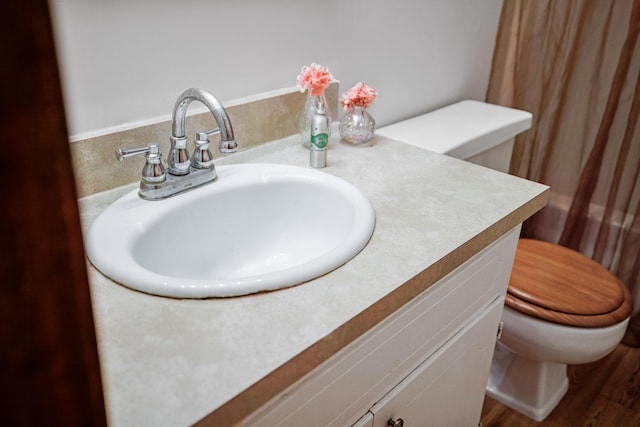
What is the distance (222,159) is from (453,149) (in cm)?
62

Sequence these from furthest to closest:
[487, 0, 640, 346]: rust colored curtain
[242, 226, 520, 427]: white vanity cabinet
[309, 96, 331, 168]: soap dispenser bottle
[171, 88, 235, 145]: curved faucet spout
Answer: [487, 0, 640, 346]: rust colored curtain → [309, 96, 331, 168]: soap dispenser bottle → [171, 88, 235, 145]: curved faucet spout → [242, 226, 520, 427]: white vanity cabinet

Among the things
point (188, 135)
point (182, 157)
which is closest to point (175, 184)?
point (182, 157)

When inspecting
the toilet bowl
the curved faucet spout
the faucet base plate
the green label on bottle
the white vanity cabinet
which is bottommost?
the toilet bowl

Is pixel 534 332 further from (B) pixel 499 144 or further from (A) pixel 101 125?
(A) pixel 101 125

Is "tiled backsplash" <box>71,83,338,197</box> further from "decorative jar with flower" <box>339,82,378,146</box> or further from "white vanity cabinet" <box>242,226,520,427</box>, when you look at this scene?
"white vanity cabinet" <box>242,226,520,427</box>

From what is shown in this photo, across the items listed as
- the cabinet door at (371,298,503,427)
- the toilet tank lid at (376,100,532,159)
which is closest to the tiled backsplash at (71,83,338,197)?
the toilet tank lid at (376,100,532,159)

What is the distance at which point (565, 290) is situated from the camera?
1582 mm

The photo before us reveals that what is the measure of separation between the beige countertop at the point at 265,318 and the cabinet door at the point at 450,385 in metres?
0.21

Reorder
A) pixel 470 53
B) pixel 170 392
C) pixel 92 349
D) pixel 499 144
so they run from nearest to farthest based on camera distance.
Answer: pixel 92 349 → pixel 170 392 → pixel 499 144 → pixel 470 53

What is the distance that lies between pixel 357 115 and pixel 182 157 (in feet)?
1.54

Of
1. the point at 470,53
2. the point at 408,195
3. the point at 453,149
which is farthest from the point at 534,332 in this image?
the point at 470,53

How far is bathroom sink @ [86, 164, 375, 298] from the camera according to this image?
0.85 m

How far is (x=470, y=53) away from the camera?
190 centimetres

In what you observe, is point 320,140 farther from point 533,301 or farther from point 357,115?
point 533,301
